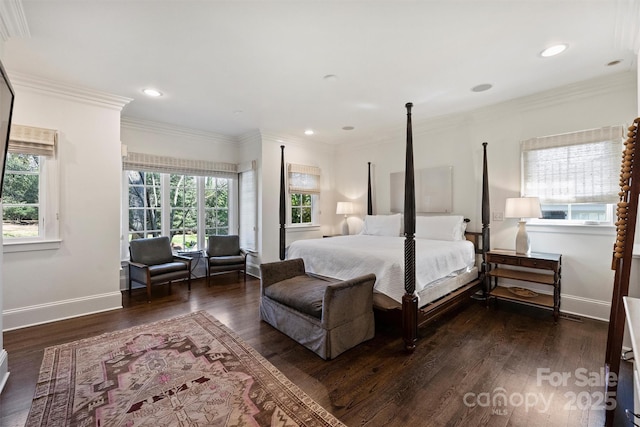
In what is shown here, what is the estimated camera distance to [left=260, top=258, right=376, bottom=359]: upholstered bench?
2.26m

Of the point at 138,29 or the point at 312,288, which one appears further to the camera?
the point at 312,288

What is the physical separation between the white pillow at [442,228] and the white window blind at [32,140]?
4619mm

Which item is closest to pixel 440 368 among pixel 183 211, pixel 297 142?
pixel 297 142

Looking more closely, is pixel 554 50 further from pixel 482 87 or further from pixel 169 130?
pixel 169 130

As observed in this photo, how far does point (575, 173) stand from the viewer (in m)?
3.18

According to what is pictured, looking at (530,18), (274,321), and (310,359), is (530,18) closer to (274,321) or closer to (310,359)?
(310,359)

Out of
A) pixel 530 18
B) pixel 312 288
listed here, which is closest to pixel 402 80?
pixel 530 18

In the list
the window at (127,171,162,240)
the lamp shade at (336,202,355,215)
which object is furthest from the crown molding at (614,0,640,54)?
the window at (127,171,162,240)

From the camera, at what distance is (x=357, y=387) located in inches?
75.9

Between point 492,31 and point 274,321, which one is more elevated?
point 492,31

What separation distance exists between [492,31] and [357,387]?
2861mm

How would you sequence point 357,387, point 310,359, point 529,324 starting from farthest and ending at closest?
point 529,324 → point 310,359 → point 357,387

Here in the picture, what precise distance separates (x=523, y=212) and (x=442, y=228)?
99 centimetres

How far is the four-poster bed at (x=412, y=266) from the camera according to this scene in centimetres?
247
